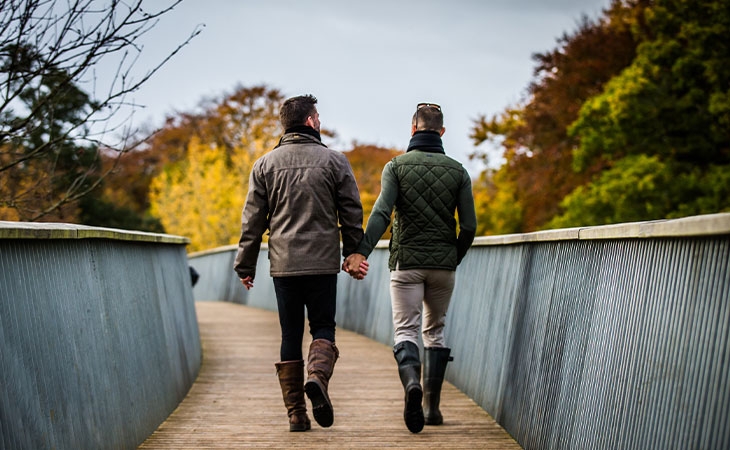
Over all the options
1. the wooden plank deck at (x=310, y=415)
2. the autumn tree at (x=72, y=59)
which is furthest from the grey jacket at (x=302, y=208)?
A: the autumn tree at (x=72, y=59)

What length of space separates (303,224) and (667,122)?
2417cm

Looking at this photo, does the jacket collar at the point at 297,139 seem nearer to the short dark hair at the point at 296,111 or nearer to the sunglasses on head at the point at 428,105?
the short dark hair at the point at 296,111

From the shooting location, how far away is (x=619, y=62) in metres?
33.6

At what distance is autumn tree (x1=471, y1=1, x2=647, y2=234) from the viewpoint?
33.5 m

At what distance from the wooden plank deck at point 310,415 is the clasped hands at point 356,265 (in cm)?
100

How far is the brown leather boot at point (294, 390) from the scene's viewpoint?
253 inches

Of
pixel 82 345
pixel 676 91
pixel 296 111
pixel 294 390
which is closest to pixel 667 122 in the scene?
pixel 676 91

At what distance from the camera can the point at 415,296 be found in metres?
6.43

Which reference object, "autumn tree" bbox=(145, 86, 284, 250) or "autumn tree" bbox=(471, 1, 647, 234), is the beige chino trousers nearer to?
"autumn tree" bbox=(471, 1, 647, 234)

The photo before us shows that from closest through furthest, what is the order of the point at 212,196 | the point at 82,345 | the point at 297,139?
the point at 82,345 < the point at 297,139 < the point at 212,196

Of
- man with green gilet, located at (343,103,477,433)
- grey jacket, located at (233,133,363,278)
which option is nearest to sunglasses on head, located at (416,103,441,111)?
man with green gilet, located at (343,103,477,433)

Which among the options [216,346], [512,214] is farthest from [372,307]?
A: [512,214]

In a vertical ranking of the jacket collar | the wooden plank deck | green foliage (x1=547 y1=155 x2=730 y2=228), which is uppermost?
green foliage (x1=547 y1=155 x2=730 y2=228)

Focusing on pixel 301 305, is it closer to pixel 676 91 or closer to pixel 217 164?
pixel 676 91
